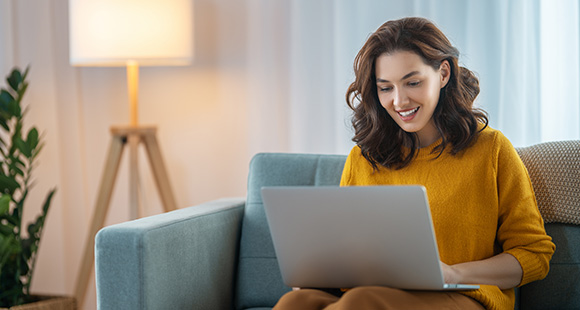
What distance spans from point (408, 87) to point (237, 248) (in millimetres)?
711

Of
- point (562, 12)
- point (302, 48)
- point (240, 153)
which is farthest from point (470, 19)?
point (240, 153)

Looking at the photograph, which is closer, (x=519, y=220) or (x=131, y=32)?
(x=519, y=220)

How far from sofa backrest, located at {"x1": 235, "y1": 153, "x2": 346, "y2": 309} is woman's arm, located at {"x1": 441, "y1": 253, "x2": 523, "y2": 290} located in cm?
54

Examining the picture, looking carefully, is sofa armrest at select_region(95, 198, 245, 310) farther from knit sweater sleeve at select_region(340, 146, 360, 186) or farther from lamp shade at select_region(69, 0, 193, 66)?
lamp shade at select_region(69, 0, 193, 66)

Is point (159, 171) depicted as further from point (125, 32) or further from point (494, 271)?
point (494, 271)

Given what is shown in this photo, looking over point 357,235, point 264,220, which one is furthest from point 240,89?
point 357,235

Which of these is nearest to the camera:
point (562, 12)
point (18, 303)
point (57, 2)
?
point (562, 12)

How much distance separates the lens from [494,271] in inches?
54.9

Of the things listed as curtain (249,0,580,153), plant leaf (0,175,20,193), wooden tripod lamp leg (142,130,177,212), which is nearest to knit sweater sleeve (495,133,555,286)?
curtain (249,0,580,153)

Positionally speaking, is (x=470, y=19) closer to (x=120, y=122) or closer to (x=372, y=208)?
(x=372, y=208)

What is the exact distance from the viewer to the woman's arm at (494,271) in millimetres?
1376

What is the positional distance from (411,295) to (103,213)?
158cm

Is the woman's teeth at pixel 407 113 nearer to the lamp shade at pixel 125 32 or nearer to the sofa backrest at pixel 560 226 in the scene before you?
the sofa backrest at pixel 560 226

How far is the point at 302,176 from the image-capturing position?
6.09 feet
